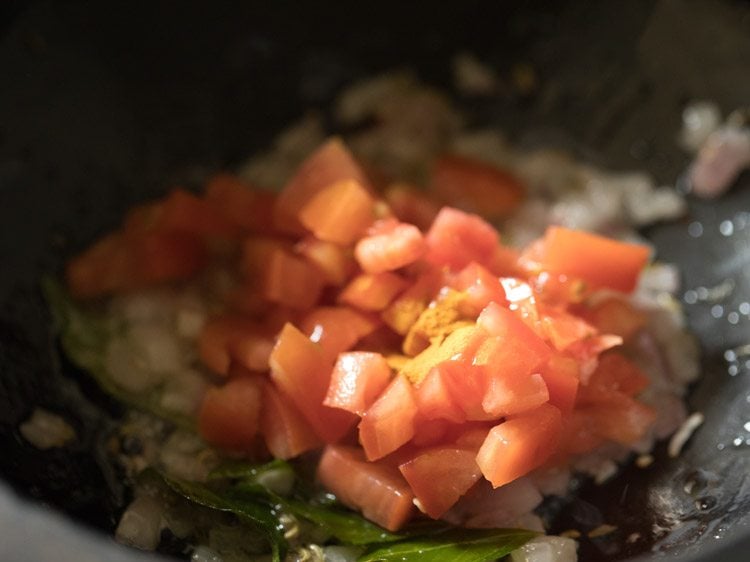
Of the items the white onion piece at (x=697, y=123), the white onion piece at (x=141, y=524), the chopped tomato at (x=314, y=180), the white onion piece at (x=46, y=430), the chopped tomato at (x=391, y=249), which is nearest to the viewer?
the white onion piece at (x=141, y=524)

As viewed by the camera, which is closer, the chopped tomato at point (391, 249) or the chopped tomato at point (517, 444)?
the chopped tomato at point (517, 444)

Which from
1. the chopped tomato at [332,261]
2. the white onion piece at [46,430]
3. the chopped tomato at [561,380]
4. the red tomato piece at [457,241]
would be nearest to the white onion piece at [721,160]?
the red tomato piece at [457,241]

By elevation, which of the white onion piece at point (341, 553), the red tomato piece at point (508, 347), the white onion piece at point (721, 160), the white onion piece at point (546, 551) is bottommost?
the white onion piece at point (341, 553)

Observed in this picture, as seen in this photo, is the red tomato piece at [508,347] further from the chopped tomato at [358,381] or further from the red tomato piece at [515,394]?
the chopped tomato at [358,381]

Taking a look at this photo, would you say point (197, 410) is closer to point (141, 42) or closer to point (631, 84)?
point (141, 42)

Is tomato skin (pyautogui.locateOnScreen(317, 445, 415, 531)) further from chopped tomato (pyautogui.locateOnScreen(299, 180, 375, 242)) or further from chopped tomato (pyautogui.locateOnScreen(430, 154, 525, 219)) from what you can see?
chopped tomato (pyautogui.locateOnScreen(430, 154, 525, 219))

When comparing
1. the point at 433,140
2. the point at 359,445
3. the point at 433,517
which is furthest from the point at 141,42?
the point at 433,517

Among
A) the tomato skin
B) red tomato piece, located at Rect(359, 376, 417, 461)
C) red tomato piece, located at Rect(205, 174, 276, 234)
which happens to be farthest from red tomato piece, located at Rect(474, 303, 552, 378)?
red tomato piece, located at Rect(205, 174, 276, 234)
